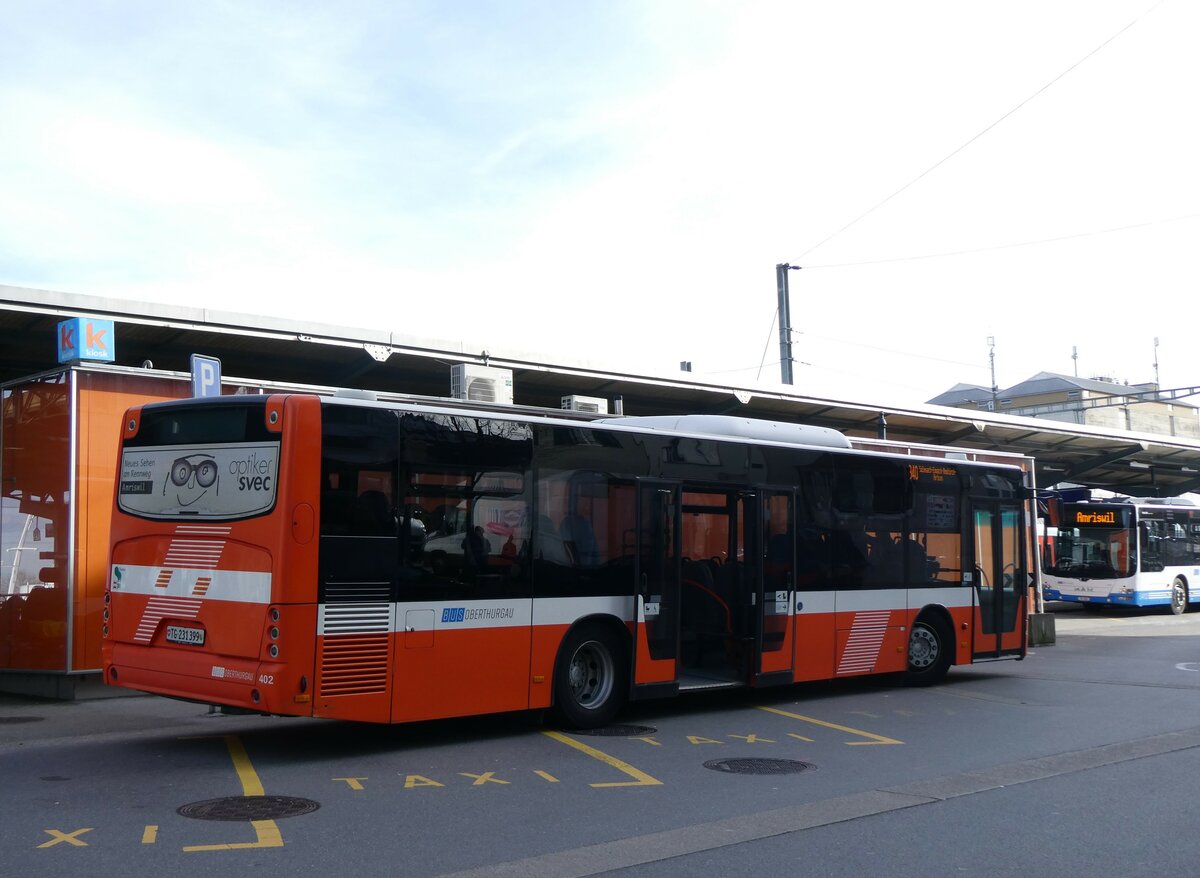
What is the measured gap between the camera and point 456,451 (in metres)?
10.6

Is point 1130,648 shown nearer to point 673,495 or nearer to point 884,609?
point 884,609

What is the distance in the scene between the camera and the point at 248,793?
27.9 feet

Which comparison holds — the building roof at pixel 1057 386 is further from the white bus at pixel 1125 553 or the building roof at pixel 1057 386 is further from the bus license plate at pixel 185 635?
the bus license plate at pixel 185 635

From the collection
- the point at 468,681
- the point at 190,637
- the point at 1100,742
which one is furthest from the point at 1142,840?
the point at 190,637

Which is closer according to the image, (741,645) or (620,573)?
(620,573)

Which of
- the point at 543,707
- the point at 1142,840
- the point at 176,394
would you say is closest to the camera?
the point at 1142,840

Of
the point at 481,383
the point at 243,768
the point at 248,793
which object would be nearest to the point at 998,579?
the point at 481,383

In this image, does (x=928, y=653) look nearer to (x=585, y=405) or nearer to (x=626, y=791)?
(x=585, y=405)

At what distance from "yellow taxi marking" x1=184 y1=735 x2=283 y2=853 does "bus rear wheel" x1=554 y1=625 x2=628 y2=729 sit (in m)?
2.96

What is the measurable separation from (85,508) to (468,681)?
6.00m

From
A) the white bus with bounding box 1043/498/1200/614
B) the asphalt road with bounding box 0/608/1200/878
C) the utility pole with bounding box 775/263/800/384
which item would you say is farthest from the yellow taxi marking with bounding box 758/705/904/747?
the white bus with bounding box 1043/498/1200/614

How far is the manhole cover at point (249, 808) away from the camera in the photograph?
773 cm

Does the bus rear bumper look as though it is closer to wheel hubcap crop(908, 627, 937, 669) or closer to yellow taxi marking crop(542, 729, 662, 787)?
yellow taxi marking crop(542, 729, 662, 787)

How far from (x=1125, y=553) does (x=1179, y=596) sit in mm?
2852
